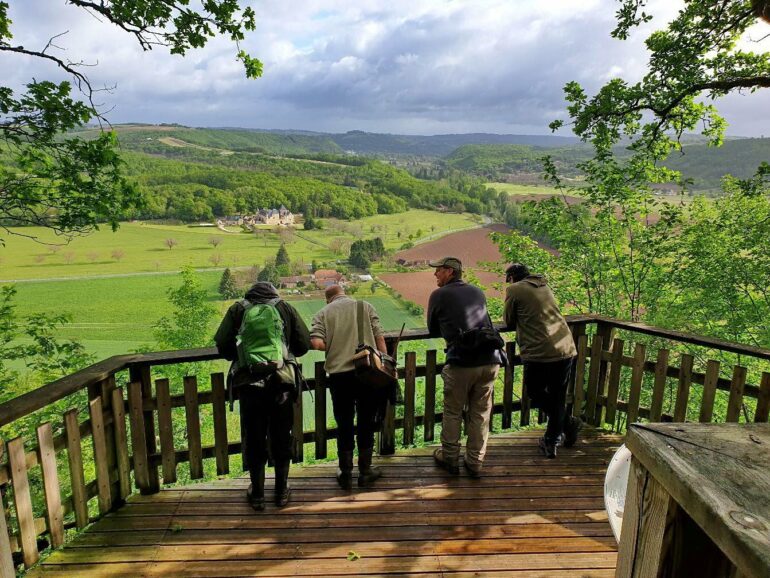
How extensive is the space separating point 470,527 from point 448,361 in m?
1.08

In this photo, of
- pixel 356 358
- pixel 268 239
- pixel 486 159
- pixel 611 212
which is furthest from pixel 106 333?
pixel 486 159

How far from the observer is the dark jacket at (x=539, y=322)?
12.3 ft

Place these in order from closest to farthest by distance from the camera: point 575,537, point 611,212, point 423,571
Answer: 1. point 423,571
2. point 575,537
3. point 611,212

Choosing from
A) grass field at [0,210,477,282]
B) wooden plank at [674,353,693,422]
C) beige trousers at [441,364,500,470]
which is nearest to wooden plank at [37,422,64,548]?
beige trousers at [441,364,500,470]

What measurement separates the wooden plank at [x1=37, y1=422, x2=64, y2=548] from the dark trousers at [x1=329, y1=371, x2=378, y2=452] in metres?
1.63

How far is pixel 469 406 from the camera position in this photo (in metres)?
3.62

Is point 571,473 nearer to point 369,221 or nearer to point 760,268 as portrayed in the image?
point 760,268

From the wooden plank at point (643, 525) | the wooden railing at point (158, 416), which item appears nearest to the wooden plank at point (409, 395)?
the wooden railing at point (158, 416)

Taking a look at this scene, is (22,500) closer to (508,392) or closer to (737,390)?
(508,392)

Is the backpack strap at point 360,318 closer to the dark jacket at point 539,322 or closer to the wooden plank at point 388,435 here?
the wooden plank at point 388,435

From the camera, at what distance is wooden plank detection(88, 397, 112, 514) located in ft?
9.51

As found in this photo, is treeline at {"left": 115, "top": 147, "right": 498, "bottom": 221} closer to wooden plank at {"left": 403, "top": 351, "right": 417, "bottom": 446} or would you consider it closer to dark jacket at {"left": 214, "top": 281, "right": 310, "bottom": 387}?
wooden plank at {"left": 403, "top": 351, "right": 417, "bottom": 446}

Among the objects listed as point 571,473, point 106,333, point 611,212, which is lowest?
point 106,333

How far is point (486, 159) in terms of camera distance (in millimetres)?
95562
